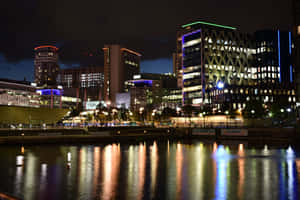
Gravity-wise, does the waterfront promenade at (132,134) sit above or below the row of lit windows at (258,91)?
below

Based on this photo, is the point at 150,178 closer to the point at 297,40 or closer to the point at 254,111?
the point at 297,40

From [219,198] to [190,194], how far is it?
2.28 meters

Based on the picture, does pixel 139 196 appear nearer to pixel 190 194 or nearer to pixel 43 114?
pixel 190 194

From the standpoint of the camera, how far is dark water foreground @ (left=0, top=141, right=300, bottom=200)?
24859 millimetres

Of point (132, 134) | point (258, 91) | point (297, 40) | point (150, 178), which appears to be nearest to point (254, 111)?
point (297, 40)

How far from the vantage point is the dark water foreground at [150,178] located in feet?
81.6

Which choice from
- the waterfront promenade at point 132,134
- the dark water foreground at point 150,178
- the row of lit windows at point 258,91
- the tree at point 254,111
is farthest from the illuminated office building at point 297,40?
the row of lit windows at point 258,91

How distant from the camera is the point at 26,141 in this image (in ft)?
216

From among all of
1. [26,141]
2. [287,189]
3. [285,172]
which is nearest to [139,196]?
[287,189]

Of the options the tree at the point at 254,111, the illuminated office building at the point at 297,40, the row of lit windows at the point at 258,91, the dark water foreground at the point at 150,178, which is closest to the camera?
the dark water foreground at the point at 150,178

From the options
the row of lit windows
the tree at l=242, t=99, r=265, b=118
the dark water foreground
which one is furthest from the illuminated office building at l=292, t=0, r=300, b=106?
the row of lit windows

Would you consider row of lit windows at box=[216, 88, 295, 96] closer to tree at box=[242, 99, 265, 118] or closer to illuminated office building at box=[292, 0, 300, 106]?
tree at box=[242, 99, 265, 118]

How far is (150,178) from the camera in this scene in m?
31.5

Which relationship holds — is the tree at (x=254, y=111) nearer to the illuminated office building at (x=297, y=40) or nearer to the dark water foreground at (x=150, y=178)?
the illuminated office building at (x=297, y=40)
